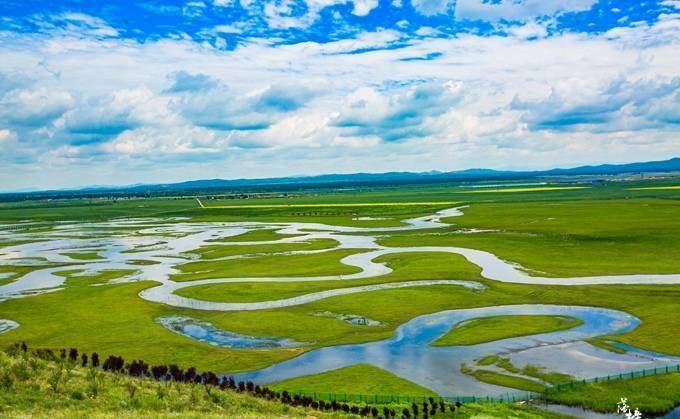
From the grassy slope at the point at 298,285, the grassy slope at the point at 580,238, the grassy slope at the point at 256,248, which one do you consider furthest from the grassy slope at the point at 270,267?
the grassy slope at the point at 580,238

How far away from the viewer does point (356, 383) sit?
34250 millimetres

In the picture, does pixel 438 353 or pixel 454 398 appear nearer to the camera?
pixel 454 398

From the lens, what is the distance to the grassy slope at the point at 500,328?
42312 millimetres

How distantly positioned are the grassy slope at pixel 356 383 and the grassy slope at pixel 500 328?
25.6 ft

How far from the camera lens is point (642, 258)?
72.9 metres

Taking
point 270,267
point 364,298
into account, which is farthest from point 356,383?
point 270,267

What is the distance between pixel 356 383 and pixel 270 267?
143ft

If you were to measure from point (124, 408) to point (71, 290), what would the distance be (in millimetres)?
48201

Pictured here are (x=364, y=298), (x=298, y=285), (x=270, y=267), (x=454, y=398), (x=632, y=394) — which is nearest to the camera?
(x=632, y=394)

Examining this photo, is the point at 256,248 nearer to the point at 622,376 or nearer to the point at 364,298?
the point at 364,298

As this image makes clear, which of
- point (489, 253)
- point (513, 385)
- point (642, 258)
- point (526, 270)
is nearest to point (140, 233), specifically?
point (489, 253)

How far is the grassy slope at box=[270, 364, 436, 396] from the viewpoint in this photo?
108 feet

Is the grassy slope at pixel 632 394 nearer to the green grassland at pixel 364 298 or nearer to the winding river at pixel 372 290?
the green grassland at pixel 364 298

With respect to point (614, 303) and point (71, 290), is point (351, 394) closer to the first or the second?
point (614, 303)
